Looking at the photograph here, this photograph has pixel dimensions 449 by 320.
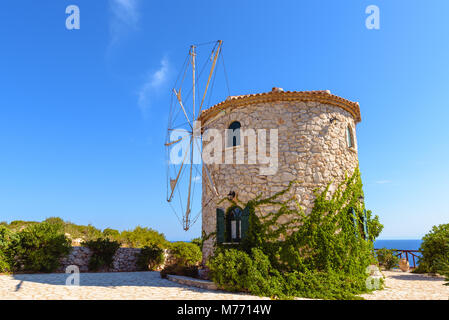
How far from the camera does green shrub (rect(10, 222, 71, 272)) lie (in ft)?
38.8

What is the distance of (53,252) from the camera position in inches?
489

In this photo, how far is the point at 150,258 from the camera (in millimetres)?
14727

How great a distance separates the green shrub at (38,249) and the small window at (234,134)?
9176mm

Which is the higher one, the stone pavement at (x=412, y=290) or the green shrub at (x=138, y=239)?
the green shrub at (x=138, y=239)

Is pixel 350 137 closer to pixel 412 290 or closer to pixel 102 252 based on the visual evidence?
pixel 412 290

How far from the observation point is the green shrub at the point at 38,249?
466 inches

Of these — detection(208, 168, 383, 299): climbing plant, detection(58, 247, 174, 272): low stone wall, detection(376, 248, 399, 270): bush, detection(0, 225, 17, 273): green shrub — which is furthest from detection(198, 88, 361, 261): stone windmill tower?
detection(0, 225, 17, 273): green shrub

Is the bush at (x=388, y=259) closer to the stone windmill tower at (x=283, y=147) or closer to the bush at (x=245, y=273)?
the stone windmill tower at (x=283, y=147)

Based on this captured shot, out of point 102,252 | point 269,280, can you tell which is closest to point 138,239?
point 102,252

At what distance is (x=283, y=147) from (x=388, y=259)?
1006cm

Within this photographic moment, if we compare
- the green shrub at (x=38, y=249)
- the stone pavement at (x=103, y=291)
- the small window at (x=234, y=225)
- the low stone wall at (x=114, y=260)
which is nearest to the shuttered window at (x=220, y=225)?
the small window at (x=234, y=225)
